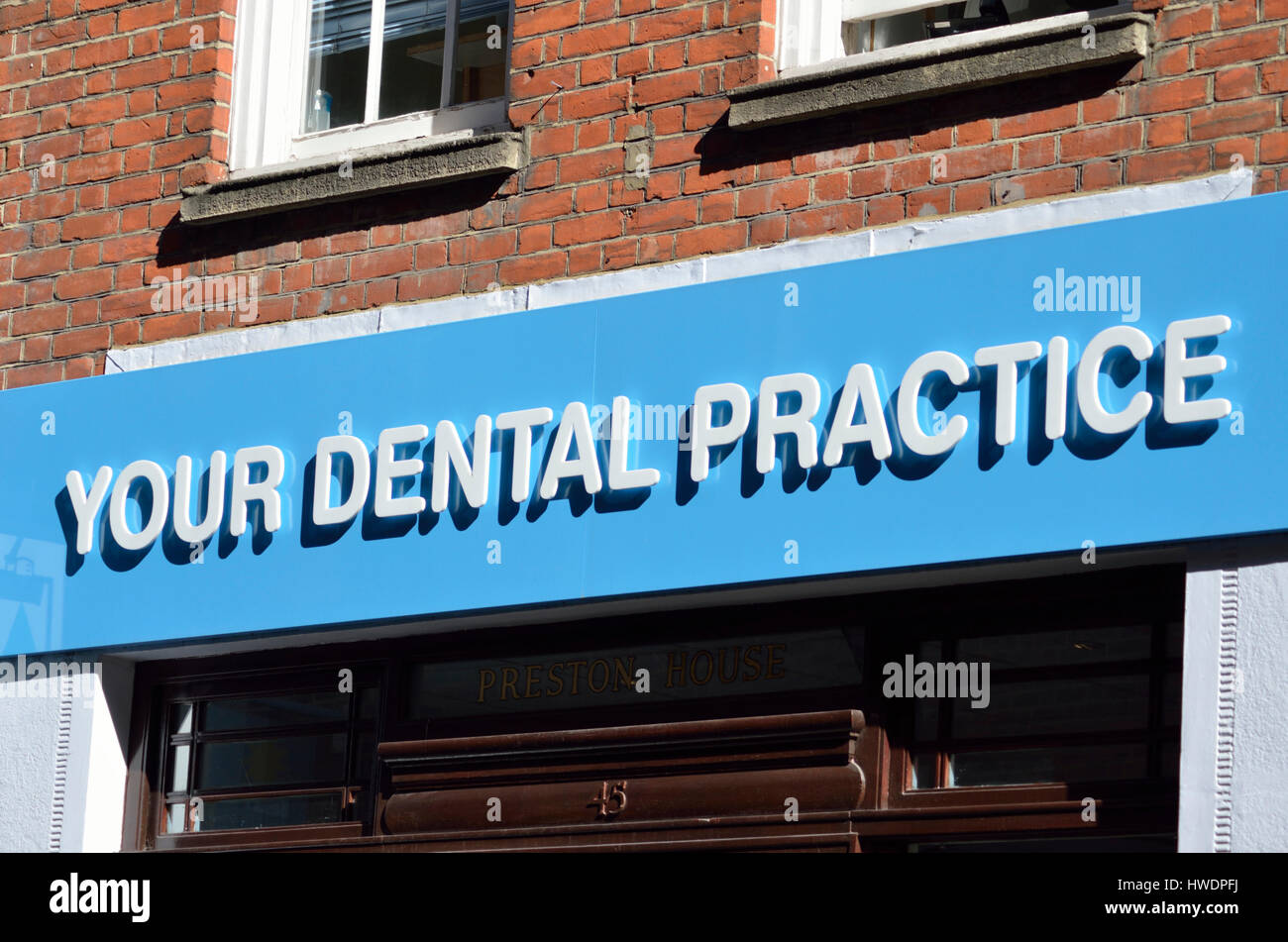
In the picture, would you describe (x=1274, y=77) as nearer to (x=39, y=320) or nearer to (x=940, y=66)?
(x=940, y=66)

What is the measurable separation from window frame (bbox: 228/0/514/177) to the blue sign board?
96 cm

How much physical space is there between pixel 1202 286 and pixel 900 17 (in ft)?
5.84

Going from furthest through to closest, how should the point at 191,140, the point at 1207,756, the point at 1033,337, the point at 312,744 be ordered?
the point at 191,140 < the point at 312,744 < the point at 1033,337 < the point at 1207,756

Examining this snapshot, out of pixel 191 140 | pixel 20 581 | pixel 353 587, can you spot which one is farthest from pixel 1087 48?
pixel 20 581

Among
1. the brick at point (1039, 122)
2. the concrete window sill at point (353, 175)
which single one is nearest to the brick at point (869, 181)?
the brick at point (1039, 122)

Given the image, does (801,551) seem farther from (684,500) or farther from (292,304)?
(292,304)

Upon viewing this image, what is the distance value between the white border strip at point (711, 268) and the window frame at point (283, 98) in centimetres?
75

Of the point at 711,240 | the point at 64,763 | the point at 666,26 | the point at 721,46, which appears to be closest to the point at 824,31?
the point at 721,46

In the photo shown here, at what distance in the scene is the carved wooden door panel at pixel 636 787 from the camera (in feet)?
22.2

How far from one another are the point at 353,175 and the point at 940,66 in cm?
241

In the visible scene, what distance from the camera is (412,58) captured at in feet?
27.5

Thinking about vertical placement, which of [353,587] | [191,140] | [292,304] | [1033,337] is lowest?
[353,587]

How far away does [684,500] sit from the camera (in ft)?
22.5

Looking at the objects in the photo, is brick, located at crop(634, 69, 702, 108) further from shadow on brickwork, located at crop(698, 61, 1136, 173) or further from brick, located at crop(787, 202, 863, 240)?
brick, located at crop(787, 202, 863, 240)
